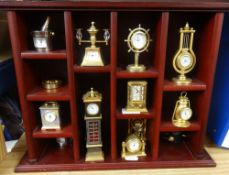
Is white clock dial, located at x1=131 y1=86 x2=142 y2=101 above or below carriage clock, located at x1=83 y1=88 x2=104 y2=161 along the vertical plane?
above

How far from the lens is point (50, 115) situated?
0.88 meters

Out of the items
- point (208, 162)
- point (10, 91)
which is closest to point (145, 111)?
point (208, 162)

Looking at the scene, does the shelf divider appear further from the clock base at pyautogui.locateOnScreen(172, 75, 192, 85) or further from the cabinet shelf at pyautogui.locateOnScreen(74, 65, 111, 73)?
the clock base at pyautogui.locateOnScreen(172, 75, 192, 85)

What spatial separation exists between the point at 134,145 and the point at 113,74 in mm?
327

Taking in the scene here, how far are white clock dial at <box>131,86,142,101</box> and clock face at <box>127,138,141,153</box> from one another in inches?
6.9

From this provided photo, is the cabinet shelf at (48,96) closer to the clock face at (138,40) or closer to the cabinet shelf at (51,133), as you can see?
the cabinet shelf at (51,133)

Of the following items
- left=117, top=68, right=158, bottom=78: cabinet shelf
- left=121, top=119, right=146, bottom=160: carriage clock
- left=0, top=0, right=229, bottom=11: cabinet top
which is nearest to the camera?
left=0, top=0, right=229, bottom=11: cabinet top

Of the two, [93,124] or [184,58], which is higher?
[184,58]

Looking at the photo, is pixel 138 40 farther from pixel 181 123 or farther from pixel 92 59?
pixel 181 123

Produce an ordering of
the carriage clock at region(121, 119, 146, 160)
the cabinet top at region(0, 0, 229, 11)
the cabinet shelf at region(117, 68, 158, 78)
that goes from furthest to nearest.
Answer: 1. the carriage clock at region(121, 119, 146, 160)
2. the cabinet shelf at region(117, 68, 158, 78)
3. the cabinet top at region(0, 0, 229, 11)

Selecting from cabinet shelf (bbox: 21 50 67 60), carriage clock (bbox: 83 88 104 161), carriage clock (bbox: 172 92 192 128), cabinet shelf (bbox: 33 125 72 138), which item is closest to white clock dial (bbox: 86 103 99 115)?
carriage clock (bbox: 83 88 104 161)

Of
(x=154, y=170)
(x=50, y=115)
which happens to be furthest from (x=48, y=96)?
(x=154, y=170)

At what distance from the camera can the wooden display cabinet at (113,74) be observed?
75cm

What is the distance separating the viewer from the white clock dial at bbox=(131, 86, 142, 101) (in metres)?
0.88
